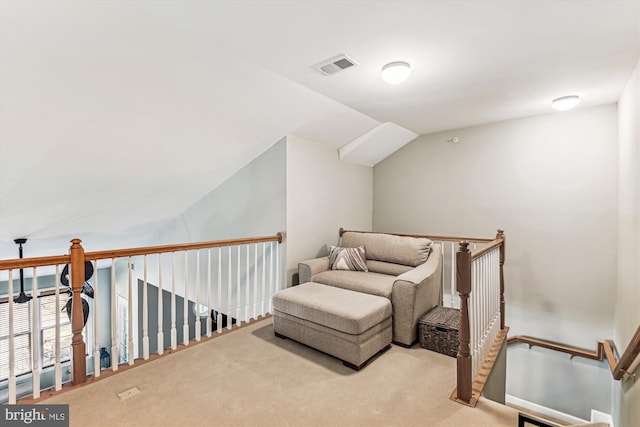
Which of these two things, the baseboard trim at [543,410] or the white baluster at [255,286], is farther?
the white baluster at [255,286]

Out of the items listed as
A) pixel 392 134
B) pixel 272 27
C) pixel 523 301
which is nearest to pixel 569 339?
pixel 523 301

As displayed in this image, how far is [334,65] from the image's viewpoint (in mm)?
2535

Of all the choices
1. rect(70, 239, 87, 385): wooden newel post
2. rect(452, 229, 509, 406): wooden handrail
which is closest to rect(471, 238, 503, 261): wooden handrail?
rect(452, 229, 509, 406): wooden handrail

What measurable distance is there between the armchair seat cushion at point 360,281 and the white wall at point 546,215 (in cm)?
161

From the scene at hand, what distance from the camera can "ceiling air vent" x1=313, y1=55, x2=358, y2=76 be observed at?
2430 millimetres

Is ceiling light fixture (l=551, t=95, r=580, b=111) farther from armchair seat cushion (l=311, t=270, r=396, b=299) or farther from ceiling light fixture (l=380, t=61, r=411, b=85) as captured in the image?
armchair seat cushion (l=311, t=270, r=396, b=299)

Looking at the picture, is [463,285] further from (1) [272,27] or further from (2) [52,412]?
(2) [52,412]

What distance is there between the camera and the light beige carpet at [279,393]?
192 cm

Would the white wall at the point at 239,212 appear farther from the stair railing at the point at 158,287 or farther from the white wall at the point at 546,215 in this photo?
the white wall at the point at 546,215

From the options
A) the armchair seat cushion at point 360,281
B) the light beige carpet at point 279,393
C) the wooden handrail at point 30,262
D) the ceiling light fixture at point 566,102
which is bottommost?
the light beige carpet at point 279,393

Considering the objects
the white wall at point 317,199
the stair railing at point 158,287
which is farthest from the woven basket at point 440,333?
the stair railing at point 158,287

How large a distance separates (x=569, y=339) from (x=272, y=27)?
14.5 ft

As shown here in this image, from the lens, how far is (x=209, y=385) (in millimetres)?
2275

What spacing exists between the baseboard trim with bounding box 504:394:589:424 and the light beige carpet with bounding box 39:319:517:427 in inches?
77.7
